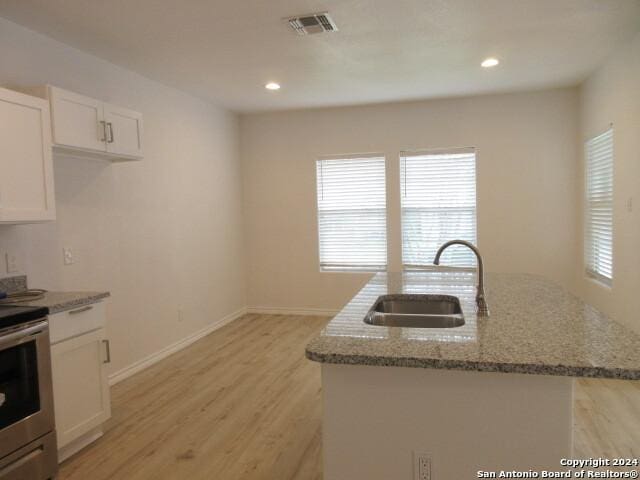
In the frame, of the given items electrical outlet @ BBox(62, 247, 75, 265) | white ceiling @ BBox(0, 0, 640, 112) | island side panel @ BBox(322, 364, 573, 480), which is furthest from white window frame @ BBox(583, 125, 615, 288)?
electrical outlet @ BBox(62, 247, 75, 265)

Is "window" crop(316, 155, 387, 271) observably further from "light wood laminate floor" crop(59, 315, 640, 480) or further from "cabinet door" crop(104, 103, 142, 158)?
"cabinet door" crop(104, 103, 142, 158)

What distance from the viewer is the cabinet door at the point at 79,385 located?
7.95 feet

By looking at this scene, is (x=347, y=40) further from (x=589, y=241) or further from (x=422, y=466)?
(x=589, y=241)

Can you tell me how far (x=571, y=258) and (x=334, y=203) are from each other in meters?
2.86

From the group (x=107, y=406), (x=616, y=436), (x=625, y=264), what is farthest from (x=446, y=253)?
(x=107, y=406)

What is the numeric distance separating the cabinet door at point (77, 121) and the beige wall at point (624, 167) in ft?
13.0

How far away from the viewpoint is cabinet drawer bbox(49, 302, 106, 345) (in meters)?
2.41

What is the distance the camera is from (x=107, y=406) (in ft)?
9.11

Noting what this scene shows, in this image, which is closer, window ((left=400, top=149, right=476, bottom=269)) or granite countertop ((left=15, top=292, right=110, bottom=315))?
granite countertop ((left=15, top=292, right=110, bottom=315))

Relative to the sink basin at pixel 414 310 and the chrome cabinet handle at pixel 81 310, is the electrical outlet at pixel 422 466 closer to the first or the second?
the sink basin at pixel 414 310

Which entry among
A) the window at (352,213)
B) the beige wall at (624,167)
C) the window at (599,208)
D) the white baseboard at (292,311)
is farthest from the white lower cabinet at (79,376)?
the window at (599,208)

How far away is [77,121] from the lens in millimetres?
2871

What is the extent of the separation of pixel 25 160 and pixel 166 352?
240 cm

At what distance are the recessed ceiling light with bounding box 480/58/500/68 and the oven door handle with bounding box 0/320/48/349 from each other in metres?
3.85
